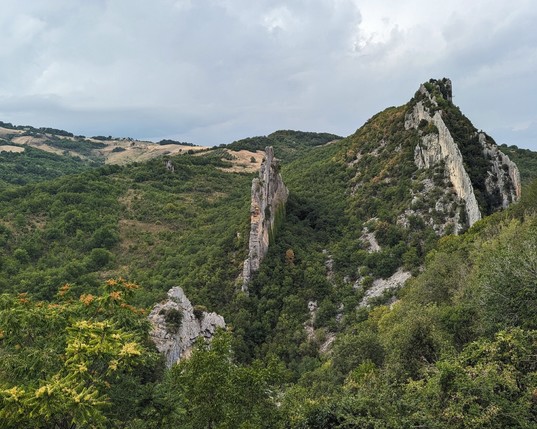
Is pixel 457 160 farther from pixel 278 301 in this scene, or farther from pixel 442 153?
pixel 278 301

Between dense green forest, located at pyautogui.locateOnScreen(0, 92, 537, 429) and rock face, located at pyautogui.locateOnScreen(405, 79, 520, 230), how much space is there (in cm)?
291

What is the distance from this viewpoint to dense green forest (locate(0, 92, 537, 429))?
1373 centimetres

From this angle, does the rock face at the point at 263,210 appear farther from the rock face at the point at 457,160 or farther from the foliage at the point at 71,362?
the foliage at the point at 71,362

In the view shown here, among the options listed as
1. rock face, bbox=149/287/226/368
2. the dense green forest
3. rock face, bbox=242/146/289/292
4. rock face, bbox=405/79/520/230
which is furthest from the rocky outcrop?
rock face, bbox=149/287/226/368

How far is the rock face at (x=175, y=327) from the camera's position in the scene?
95.8ft

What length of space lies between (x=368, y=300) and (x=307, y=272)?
11.6 metres

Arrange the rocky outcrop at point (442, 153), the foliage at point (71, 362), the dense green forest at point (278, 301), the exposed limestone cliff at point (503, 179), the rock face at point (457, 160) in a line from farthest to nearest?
1. the exposed limestone cliff at point (503, 179)
2. the rock face at point (457, 160)
3. the rocky outcrop at point (442, 153)
4. the dense green forest at point (278, 301)
5. the foliage at point (71, 362)

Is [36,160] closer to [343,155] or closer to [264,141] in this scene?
[264,141]

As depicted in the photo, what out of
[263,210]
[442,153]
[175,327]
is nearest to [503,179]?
[442,153]

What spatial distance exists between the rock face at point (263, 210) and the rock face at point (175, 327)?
19826 millimetres

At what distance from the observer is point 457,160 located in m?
57.2

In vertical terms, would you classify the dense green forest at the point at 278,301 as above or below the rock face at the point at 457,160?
below

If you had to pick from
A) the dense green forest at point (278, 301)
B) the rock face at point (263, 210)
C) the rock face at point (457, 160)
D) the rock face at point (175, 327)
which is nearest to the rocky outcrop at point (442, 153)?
the rock face at point (457, 160)

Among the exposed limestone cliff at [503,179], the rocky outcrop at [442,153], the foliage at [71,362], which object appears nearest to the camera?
the foliage at [71,362]
